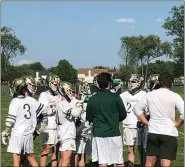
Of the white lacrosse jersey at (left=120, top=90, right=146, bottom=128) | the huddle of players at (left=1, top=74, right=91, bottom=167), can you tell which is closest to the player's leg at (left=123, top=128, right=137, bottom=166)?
the white lacrosse jersey at (left=120, top=90, right=146, bottom=128)

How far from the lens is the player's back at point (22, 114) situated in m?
7.90

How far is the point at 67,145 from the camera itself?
8305 mm

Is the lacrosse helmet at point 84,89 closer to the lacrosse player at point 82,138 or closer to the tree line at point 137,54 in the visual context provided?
the lacrosse player at point 82,138

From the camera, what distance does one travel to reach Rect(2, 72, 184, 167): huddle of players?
7.94 m

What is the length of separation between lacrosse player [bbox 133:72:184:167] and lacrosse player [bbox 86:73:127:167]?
0.59m

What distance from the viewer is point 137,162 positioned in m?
10.8

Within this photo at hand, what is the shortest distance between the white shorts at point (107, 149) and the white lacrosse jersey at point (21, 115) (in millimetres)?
1257

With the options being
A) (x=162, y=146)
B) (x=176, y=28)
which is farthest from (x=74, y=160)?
(x=176, y=28)

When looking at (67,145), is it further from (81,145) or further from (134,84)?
(134,84)

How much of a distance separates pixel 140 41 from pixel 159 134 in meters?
106

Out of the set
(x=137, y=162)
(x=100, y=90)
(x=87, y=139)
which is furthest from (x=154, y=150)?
(x=137, y=162)

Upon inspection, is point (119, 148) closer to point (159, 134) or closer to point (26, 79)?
point (159, 134)

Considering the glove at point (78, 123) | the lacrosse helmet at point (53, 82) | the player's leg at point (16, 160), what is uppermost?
the lacrosse helmet at point (53, 82)

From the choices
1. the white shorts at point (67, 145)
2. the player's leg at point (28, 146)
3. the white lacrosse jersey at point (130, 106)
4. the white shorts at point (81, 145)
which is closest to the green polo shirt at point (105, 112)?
the white shorts at point (67, 145)
